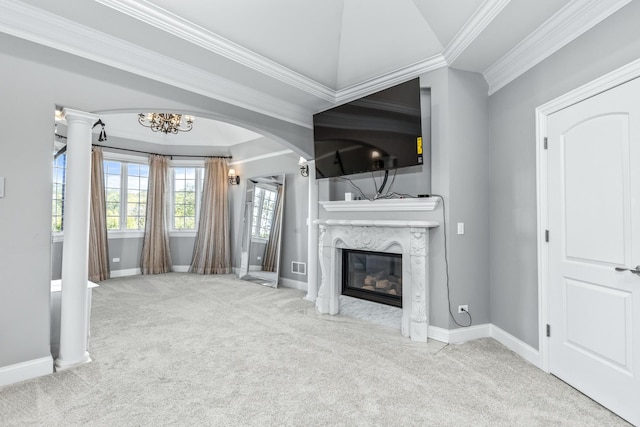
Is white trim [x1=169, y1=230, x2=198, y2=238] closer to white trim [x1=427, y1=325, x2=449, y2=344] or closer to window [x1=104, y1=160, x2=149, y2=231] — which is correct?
window [x1=104, y1=160, x2=149, y2=231]

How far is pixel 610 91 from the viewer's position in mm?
2018

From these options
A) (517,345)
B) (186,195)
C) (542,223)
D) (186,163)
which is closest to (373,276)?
(517,345)

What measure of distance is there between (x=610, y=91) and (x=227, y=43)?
9.12ft

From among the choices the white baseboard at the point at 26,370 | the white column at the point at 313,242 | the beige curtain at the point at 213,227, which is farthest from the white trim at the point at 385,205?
the beige curtain at the point at 213,227

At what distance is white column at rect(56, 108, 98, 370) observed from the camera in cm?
250

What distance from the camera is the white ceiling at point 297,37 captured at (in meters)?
2.24

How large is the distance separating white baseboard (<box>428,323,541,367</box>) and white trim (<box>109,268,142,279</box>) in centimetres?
562

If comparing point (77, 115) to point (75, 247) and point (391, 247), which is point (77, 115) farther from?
point (391, 247)

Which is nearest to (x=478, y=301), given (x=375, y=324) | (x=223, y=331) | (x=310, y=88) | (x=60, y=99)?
(x=375, y=324)

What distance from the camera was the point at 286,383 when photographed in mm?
2271

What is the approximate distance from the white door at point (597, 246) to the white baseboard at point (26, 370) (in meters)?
3.73

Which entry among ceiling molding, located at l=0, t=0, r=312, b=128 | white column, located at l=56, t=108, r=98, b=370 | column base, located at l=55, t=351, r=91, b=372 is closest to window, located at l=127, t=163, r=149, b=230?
ceiling molding, located at l=0, t=0, r=312, b=128

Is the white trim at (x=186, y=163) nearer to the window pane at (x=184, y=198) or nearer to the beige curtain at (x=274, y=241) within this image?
the window pane at (x=184, y=198)

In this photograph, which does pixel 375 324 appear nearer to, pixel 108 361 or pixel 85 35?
pixel 108 361
